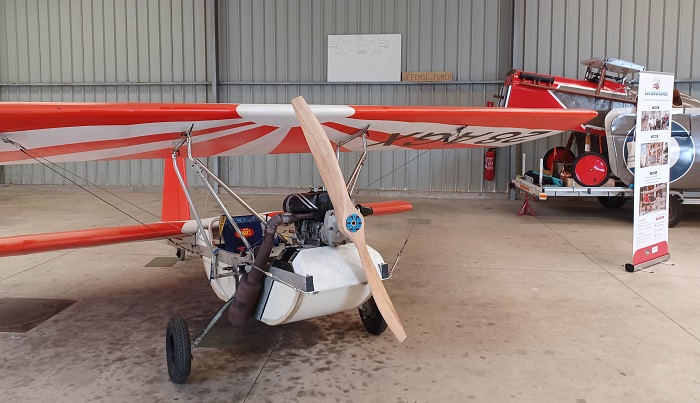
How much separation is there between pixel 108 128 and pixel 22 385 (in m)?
1.56

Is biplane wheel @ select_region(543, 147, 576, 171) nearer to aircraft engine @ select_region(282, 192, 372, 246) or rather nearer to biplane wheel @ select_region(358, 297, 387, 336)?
biplane wheel @ select_region(358, 297, 387, 336)

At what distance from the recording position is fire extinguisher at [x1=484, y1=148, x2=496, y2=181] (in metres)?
11.3

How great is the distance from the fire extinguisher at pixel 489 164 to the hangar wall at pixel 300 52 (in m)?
0.23

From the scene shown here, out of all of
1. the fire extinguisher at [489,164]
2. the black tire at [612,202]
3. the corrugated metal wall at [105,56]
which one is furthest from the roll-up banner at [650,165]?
the corrugated metal wall at [105,56]

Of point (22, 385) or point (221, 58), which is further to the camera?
point (221, 58)

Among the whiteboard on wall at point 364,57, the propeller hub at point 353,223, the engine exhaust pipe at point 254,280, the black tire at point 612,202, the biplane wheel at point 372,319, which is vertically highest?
the whiteboard on wall at point 364,57

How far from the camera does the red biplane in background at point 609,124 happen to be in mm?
7809

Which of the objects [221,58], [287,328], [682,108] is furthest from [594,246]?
[221,58]

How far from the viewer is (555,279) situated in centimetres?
521

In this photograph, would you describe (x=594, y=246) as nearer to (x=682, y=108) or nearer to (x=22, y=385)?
(x=682, y=108)

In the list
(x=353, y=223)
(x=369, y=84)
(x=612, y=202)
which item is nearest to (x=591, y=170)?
(x=612, y=202)

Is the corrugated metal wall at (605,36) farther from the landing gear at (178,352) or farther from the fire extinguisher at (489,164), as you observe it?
the landing gear at (178,352)

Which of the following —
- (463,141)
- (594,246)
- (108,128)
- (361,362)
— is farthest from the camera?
(594,246)

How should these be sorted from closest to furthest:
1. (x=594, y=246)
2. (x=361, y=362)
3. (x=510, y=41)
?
(x=361, y=362) < (x=594, y=246) < (x=510, y=41)
